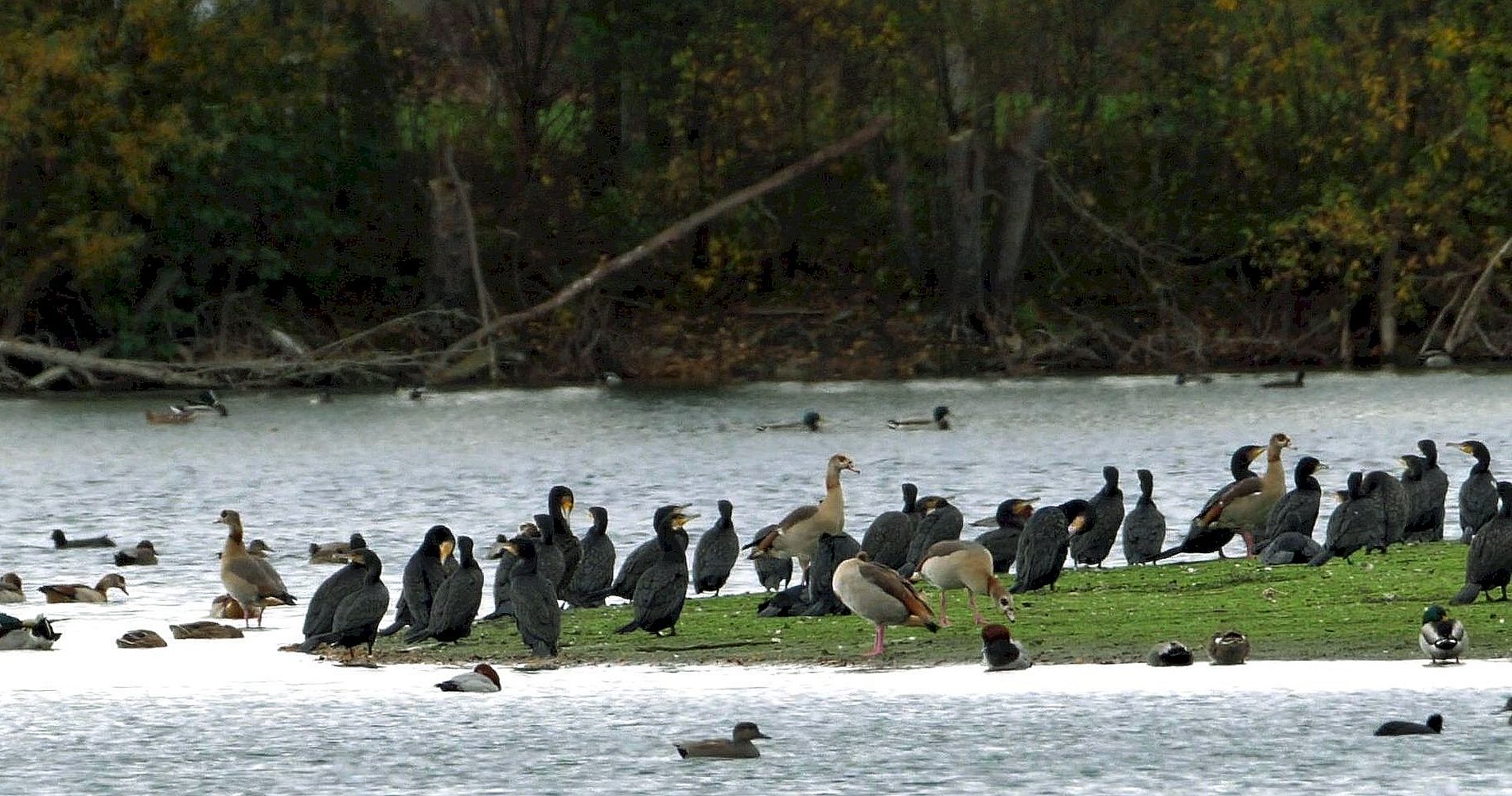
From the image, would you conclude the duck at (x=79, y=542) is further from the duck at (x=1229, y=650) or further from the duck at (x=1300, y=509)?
the duck at (x=1229, y=650)

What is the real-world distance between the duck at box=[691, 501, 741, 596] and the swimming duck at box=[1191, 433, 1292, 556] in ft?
13.0

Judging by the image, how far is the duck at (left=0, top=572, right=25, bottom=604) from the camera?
21.4 meters

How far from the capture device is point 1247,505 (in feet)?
72.1

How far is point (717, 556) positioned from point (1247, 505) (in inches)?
184

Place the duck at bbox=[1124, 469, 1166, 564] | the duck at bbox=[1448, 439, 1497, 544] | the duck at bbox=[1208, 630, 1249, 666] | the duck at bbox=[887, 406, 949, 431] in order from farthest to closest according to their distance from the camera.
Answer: the duck at bbox=[887, 406, 949, 431] → the duck at bbox=[1124, 469, 1166, 564] → the duck at bbox=[1448, 439, 1497, 544] → the duck at bbox=[1208, 630, 1249, 666]

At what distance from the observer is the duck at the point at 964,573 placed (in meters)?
17.7

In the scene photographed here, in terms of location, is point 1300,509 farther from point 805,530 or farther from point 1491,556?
point 805,530

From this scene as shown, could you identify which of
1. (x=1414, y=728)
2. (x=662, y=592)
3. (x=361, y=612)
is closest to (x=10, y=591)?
(x=361, y=612)

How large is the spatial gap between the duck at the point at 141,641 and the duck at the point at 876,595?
494 centimetres

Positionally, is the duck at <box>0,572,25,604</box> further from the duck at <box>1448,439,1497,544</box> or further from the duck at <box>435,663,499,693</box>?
the duck at <box>1448,439,1497,544</box>

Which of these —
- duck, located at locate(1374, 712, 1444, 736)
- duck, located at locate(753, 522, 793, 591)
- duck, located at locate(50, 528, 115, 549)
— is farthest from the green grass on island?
duck, located at locate(50, 528, 115, 549)

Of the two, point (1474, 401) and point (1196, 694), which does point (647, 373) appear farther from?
point (1196, 694)

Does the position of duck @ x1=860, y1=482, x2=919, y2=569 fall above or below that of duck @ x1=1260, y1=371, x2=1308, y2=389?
below

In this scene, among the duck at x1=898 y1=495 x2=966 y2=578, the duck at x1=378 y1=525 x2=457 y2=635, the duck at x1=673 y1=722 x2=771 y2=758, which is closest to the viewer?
the duck at x1=673 y1=722 x2=771 y2=758
